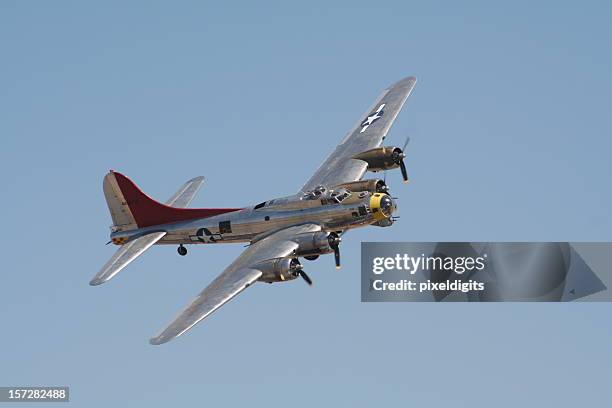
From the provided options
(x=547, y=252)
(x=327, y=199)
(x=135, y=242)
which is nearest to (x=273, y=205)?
(x=327, y=199)

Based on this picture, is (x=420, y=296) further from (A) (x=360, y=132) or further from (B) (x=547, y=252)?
(A) (x=360, y=132)

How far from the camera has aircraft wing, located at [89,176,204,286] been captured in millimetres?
60500

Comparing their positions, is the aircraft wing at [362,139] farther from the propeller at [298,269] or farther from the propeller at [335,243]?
the propeller at [298,269]

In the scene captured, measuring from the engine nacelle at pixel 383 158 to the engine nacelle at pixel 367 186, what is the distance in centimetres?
371

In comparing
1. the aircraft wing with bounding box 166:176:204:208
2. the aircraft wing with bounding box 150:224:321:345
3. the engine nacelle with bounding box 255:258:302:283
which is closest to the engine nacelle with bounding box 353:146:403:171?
the aircraft wing with bounding box 150:224:321:345

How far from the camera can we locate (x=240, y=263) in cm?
5897

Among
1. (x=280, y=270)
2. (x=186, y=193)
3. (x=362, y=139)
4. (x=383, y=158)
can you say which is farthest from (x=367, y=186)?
(x=186, y=193)

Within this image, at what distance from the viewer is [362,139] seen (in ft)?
233

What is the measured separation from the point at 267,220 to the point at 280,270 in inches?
248

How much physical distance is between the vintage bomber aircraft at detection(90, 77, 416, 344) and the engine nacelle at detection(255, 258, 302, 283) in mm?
47

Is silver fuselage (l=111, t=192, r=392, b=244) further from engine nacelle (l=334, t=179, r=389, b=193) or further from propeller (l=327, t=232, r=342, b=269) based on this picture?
propeller (l=327, t=232, r=342, b=269)

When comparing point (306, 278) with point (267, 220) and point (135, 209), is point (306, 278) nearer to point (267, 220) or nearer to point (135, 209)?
point (267, 220)

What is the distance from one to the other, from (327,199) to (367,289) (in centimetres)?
510

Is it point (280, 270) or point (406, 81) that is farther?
point (406, 81)
